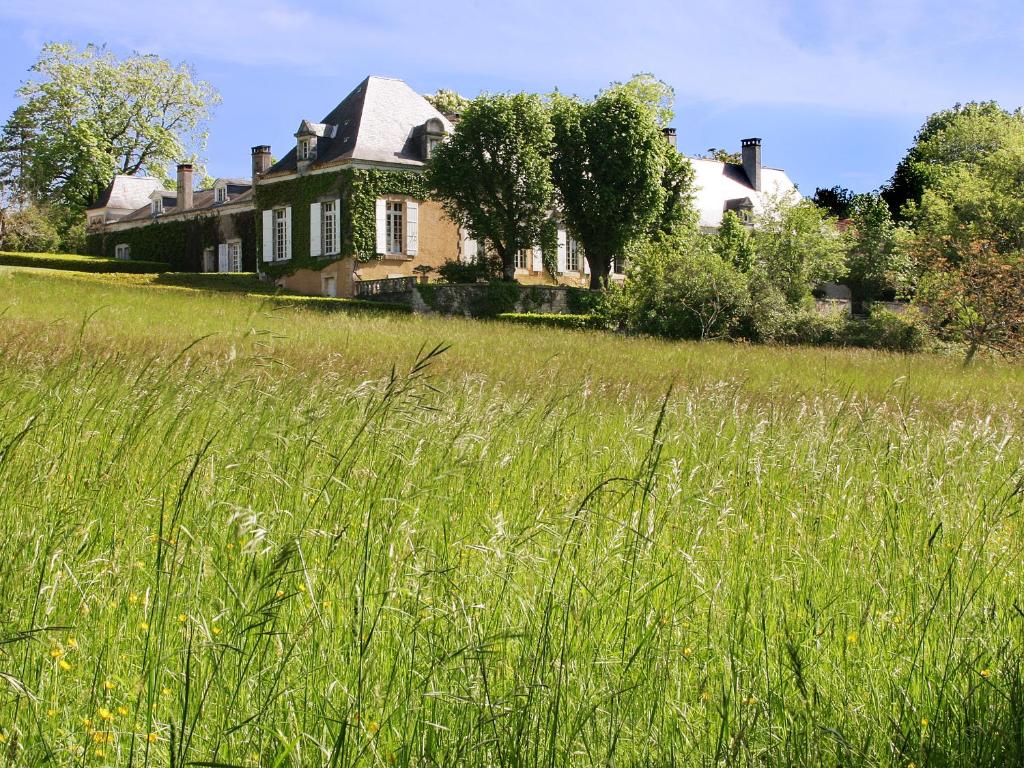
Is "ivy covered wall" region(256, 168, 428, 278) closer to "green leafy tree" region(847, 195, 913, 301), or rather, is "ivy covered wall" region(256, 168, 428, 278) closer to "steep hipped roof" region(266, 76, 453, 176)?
"steep hipped roof" region(266, 76, 453, 176)

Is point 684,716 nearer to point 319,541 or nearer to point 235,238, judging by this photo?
point 319,541

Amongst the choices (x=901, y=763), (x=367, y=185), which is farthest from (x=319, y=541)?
(x=367, y=185)

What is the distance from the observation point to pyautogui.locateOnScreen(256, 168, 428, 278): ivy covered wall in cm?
3375

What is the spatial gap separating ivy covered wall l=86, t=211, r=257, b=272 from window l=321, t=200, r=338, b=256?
6890mm

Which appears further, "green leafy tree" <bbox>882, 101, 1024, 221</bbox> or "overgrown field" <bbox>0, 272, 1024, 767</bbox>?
"green leafy tree" <bbox>882, 101, 1024, 221</bbox>

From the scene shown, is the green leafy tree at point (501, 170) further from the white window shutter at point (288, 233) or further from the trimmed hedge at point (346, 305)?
the white window shutter at point (288, 233)

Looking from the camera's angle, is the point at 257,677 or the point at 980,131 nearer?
the point at 257,677

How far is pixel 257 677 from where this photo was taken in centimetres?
232

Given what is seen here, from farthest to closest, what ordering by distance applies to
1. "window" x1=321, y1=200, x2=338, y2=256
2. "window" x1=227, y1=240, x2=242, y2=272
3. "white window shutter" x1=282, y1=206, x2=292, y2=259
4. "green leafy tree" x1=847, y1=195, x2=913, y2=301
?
"window" x1=227, y1=240, x2=242, y2=272 < "green leafy tree" x1=847, y1=195, x2=913, y2=301 < "white window shutter" x1=282, y1=206, x2=292, y2=259 < "window" x1=321, y1=200, x2=338, y2=256

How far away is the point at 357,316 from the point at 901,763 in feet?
60.7

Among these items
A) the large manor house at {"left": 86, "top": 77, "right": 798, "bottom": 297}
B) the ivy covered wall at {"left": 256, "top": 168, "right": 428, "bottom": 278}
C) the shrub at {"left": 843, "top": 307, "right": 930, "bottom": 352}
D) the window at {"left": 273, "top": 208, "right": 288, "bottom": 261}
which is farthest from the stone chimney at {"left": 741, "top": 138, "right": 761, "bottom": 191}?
the shrub at {"left": 843, "top": 307, "right": 930, "bottom": 352}

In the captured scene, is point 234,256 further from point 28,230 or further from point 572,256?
point 572,256

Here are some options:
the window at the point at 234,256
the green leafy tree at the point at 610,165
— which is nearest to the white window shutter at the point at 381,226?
the green leafy tree at the point at 610,165

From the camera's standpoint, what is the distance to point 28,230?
1750 inches
